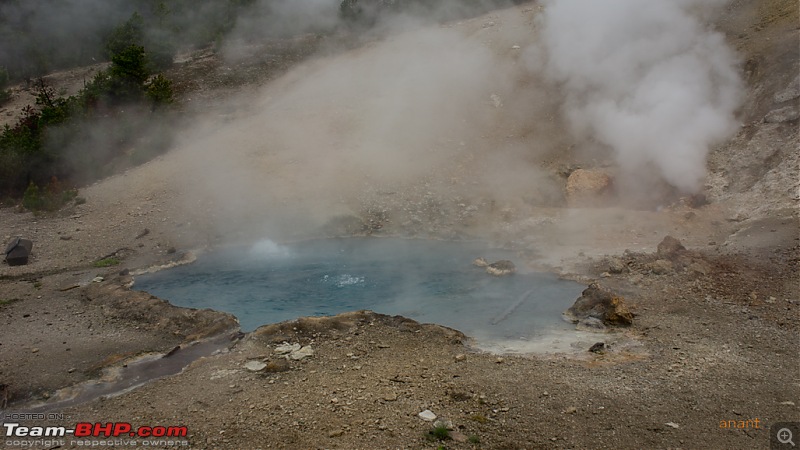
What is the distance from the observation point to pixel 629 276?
305 inches

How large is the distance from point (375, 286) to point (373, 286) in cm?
3

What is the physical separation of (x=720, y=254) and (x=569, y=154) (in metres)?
4.37

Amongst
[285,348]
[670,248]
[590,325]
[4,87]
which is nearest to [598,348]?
[590,325]

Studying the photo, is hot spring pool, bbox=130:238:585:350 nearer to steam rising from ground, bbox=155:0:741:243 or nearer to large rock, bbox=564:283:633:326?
large rock, bbox=564:283:633:326

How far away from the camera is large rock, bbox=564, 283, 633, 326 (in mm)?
6465

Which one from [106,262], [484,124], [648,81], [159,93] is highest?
[159,93]

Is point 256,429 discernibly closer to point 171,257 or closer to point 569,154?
point 171,257

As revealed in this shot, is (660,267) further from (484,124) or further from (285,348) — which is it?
(484,124)

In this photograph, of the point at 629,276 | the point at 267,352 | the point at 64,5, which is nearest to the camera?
the point at 267,352

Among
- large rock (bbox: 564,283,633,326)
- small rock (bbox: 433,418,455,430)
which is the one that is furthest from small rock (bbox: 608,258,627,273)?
small rock (bbox: 433,418,455,430)

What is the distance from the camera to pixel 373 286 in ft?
27.7

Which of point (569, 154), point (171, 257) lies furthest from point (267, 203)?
point (569, 154)

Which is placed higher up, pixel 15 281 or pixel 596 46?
pixel 596 46

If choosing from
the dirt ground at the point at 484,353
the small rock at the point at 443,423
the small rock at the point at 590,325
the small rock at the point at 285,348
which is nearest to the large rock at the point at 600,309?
the small rock at the point at 590,325
